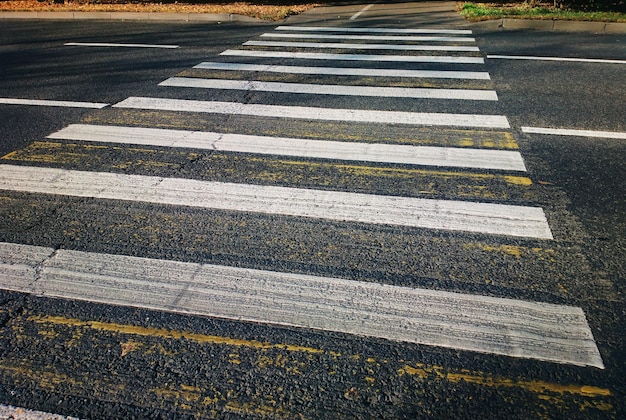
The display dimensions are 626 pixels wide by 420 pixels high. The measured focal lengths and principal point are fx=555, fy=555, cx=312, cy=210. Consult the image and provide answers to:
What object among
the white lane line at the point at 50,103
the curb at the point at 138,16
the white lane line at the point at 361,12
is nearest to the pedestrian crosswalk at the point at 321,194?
the white lane line at the point at 50,103

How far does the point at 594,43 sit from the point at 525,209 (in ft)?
25.1

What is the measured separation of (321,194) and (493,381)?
2.07 meters

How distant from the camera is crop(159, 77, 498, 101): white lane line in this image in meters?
6.76

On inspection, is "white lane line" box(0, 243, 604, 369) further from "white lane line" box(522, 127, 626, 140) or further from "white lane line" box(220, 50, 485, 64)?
"white lane line" box(220, 50, 485, 64)

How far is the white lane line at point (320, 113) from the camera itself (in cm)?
581

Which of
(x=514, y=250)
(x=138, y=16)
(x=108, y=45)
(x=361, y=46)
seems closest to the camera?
(x=514, y=250)

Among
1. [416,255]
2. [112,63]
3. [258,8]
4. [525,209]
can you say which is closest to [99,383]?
[416,255]

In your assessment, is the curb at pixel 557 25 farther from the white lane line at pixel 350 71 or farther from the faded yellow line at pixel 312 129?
the faded yellow line at pixel 312 129

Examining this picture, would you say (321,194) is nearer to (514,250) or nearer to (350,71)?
(514,250)

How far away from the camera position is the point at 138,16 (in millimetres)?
13133

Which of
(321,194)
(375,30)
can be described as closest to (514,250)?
(321,194)

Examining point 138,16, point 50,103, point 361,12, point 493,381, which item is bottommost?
point 493,381

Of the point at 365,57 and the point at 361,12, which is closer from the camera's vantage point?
the point at 365,57

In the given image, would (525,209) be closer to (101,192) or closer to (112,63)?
(101,192)
